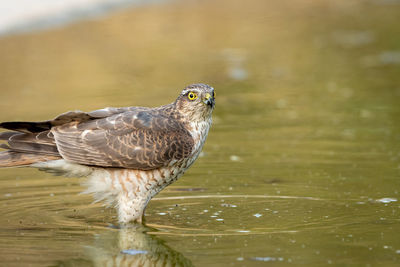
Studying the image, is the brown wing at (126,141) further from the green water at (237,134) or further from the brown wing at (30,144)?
the green water at (237,134)

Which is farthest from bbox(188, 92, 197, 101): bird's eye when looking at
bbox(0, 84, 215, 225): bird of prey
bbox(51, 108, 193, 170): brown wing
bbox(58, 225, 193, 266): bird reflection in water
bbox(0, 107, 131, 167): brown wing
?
bbox(58, 225, 193, 266): bird reflection in water

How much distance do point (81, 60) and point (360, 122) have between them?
6394 mm

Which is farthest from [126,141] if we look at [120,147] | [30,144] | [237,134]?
[237,134]

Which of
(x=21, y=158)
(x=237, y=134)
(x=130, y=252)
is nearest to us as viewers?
(x=130, y=252)

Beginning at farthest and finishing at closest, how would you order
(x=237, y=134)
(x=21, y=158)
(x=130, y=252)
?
(x=237, y=134) → (x=21, y=158) → (x=130, y=252)

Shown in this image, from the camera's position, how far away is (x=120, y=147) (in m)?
7.10

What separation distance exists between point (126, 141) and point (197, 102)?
704 mm

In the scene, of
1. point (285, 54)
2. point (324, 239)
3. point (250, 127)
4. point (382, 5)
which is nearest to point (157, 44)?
point (285, 54)

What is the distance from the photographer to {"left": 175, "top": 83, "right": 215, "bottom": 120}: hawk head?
7219 millimetres

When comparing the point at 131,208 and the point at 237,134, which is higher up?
the point at 131,208

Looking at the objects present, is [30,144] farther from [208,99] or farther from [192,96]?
[208,99]

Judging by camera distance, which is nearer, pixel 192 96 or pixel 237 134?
pixel 192 96

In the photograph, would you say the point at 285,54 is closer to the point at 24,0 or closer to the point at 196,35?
the point at 196,35

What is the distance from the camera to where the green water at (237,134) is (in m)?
6.32
